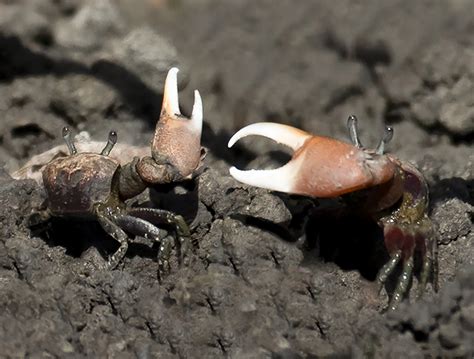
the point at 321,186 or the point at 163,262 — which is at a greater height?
the point at 321,186

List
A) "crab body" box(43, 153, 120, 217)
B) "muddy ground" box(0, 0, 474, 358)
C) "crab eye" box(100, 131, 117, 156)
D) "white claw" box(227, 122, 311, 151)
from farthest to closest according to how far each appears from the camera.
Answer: "crab eye" box(100, 131, 117, 156) → "crab body" box(43, 153, 120, 217) → "white claw" box(227, 122, 311, 151) → "muddy ground" box(0, 0, 474, 358)

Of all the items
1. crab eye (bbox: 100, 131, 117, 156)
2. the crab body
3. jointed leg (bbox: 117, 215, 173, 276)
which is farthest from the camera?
crab eye (bbox: 100, 131, 117, 156)

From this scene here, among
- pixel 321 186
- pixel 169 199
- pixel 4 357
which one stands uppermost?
pixel 321 186

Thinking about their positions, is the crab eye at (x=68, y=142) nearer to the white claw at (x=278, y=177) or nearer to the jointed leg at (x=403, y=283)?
the white claw at (x=278, y=177)

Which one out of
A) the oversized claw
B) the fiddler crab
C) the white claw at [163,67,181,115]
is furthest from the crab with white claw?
the oversized claw

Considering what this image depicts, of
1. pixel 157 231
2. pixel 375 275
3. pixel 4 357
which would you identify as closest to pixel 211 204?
pixel 157 231

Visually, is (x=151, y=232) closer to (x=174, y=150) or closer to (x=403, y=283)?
(x=174, y=150)

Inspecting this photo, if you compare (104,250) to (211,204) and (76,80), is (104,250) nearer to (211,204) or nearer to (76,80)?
(211,204)

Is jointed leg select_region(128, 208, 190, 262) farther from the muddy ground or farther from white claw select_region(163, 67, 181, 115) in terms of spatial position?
white claw select_region(163, 67, 181, 115)
